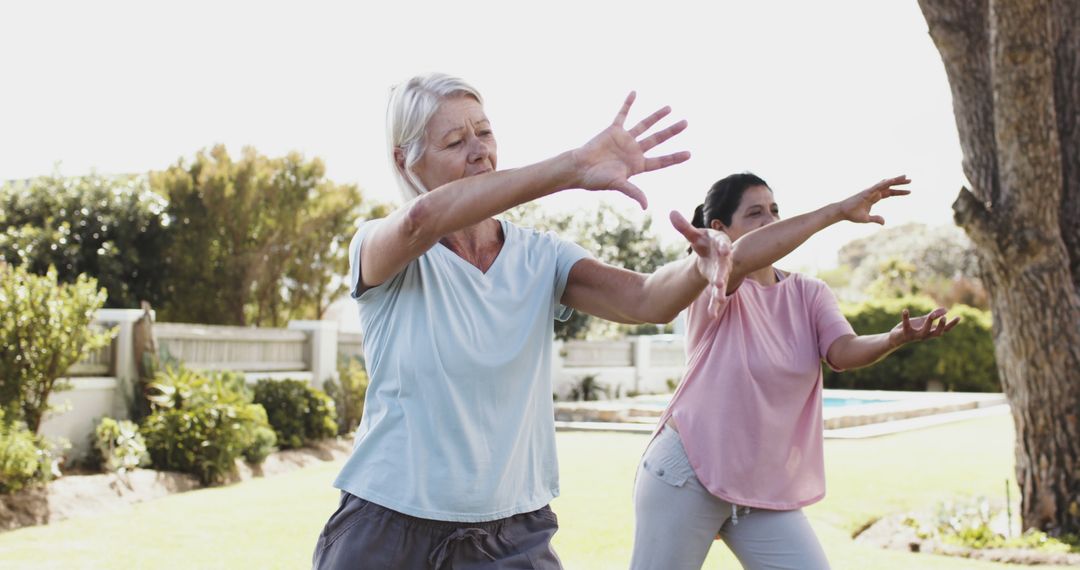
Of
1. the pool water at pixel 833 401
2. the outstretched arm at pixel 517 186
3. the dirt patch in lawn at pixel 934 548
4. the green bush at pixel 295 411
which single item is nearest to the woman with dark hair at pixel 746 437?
the outstretched arm at pixel 517 186

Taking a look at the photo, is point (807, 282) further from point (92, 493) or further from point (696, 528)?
point (92, 493)

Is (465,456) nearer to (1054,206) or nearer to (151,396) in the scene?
(1054,206)

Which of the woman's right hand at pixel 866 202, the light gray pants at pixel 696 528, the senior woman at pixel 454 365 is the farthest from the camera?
the light gray pants at pixel 696 528

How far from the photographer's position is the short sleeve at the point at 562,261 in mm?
2244

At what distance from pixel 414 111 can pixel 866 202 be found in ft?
3.86

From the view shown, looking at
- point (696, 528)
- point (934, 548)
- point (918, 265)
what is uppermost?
point (918, 265)

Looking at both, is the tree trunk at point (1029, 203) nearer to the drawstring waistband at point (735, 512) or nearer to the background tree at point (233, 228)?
the drawstring waistband at point (735, 512)

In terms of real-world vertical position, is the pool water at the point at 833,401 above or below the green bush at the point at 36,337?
below

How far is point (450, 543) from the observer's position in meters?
2.01

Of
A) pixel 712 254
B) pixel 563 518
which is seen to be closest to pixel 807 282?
pixel 712 254

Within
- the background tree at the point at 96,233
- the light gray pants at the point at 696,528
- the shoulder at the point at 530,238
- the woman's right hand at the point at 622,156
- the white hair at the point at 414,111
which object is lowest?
the light gray pants at the point at 696,528

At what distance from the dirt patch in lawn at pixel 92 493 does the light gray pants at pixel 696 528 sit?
6.72m

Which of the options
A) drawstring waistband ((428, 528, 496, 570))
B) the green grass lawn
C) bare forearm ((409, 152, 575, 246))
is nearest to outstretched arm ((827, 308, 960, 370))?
drawstring waistband ((428, 528, 496, 570))

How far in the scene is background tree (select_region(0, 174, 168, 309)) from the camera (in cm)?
2003
